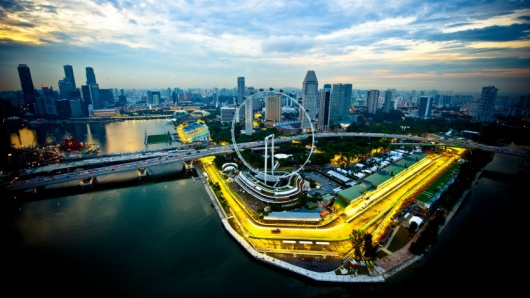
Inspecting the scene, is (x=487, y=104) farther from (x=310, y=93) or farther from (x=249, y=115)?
(x=249, y=115)

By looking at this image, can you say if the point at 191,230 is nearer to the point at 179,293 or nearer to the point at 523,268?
the point at 179,293

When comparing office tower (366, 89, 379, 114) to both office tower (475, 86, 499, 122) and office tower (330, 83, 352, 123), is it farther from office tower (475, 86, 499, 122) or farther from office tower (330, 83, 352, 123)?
office tower (475, 86, 499, 122)

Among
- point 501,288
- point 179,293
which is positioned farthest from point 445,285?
point 179,293

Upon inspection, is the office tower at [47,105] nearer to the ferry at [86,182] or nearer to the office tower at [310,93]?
the ferry at [86,182]

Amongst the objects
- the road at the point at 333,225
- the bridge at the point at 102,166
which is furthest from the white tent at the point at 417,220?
the bridge at the point at 102,166

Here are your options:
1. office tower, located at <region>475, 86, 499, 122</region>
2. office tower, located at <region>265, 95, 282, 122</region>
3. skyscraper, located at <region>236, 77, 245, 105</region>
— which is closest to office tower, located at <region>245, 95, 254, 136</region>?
office tower, located at <region>265, 95, 282, 122</region>

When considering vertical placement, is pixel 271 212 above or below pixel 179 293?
above
